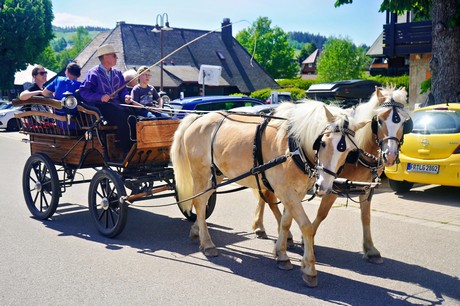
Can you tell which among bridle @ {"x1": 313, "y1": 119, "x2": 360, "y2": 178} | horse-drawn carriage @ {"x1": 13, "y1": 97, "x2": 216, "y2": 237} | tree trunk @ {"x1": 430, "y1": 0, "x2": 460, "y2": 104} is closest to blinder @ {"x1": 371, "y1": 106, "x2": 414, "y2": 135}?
bridle @ {"x1": 313, "y1": 119, "x2": 360, "y2": 178}

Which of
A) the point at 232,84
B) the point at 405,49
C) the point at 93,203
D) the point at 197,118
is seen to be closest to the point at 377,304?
the point at 197,118

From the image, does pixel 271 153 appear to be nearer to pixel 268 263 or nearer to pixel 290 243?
pixel 268 263

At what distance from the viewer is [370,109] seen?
6.35m

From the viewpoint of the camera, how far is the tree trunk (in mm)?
12805

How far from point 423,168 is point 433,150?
0.35 meters

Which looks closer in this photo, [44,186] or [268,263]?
[268,263]

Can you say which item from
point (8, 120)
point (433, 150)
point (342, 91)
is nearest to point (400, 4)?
point (342, 91)

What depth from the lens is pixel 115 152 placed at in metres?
8.02

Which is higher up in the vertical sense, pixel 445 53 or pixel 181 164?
pixel 445 53

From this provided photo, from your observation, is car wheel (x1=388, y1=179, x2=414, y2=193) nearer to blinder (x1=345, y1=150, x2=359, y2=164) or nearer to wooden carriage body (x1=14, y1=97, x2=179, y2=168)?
blinder (x1=345, y1=150, x2=359, y2=164)

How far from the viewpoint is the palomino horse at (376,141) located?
611 cm

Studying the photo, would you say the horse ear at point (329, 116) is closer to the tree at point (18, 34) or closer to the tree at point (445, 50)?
the tree at point (445, 50)

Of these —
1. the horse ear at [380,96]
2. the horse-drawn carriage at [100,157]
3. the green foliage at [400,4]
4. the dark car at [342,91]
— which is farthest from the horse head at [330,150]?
the green foliage at [400,4]

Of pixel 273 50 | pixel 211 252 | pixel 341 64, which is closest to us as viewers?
pixel 211 252
